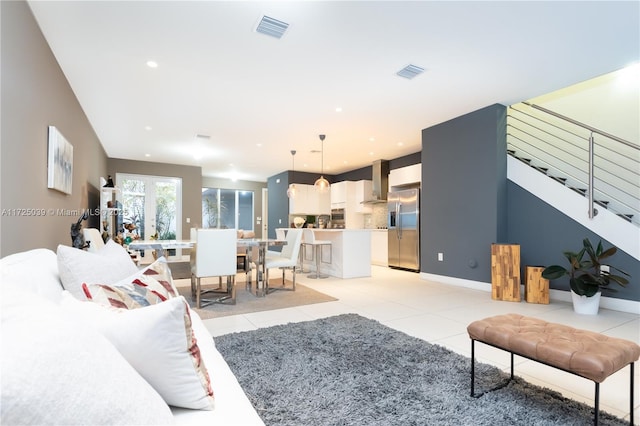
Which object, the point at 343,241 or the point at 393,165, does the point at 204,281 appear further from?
the point at 393,165

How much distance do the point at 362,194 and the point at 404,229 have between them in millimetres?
2039

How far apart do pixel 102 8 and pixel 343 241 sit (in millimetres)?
4370

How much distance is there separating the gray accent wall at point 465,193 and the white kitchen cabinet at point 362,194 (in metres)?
2.78

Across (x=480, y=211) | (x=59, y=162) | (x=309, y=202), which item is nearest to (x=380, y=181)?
(x=309, y=202)

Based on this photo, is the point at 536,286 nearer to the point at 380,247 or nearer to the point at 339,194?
the point at 380,247

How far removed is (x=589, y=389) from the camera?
187 cm

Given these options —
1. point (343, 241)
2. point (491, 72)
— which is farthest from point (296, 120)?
point (491, 72)

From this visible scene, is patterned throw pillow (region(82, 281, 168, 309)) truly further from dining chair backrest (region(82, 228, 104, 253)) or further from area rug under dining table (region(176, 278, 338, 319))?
dining chair backrest (region(82, 228, 104, 253))

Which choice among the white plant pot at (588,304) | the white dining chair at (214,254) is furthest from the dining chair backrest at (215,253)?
the white plant pot at (588,304)

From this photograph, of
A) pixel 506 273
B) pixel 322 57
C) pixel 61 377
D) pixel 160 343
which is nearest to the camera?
pixel 61 377

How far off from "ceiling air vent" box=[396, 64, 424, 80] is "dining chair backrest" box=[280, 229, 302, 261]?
8.18ft

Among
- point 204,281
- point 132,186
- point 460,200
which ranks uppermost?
point 132,186

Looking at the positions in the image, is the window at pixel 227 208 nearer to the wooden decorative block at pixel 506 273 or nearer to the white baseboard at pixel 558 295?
the white baseboard at pixel 558 295

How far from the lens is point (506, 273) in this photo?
4.09 meters
